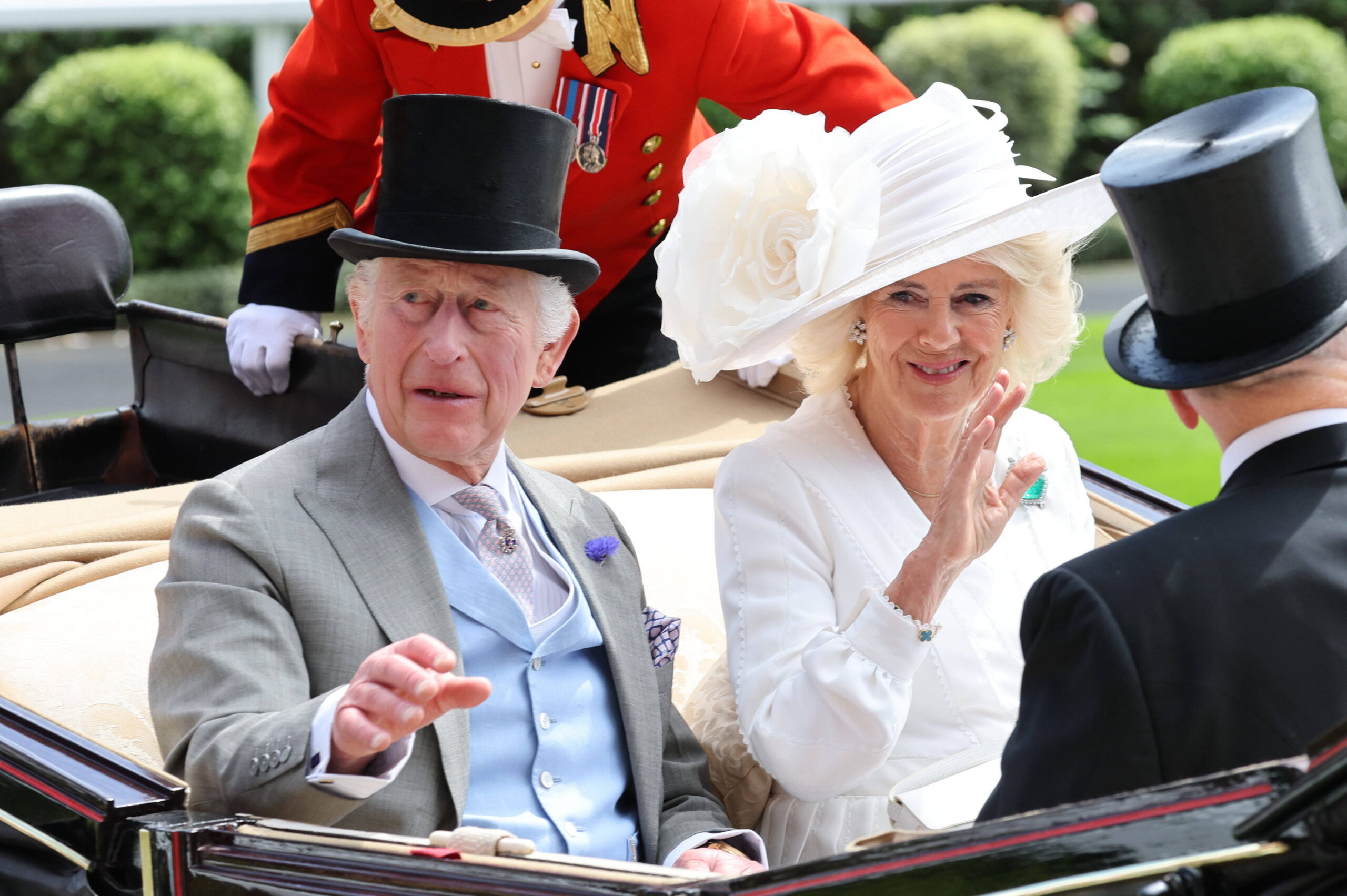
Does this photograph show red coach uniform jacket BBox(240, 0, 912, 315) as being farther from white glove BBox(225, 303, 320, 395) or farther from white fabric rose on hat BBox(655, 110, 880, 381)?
white fabric rose on hat BBox(655, 110, 880, 381)

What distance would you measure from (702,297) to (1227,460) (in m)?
0.93

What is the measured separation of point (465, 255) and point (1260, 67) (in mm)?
13242

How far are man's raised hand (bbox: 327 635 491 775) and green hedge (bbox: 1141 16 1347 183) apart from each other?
43.6ft

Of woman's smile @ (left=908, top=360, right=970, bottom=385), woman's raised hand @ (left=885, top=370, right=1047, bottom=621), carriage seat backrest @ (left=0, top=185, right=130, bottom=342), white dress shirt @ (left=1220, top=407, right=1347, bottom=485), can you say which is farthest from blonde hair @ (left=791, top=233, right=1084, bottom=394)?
carriage seat backrest @ (left=0, top=185, right=130, bottom=342)

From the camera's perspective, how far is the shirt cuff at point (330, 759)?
168 centimetres

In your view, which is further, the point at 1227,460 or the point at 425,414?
the point at 425,414

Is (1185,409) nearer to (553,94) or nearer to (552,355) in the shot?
(552,355)

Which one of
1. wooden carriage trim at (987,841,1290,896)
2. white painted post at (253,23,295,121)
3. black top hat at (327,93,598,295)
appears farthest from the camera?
white painted post at (253,23,295,121)

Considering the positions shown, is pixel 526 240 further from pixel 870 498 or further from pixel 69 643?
pixel 69 643

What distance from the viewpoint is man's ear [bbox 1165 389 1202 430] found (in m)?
1.58

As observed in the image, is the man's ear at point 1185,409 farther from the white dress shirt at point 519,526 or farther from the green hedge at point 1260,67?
the green hedge at point 1260,67

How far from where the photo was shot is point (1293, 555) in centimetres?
141

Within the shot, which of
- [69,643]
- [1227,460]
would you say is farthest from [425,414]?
[1227,460]

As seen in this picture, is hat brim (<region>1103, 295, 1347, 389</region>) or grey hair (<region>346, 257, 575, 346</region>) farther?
grey hair (<region>346, 257, 575, 346</region>)
